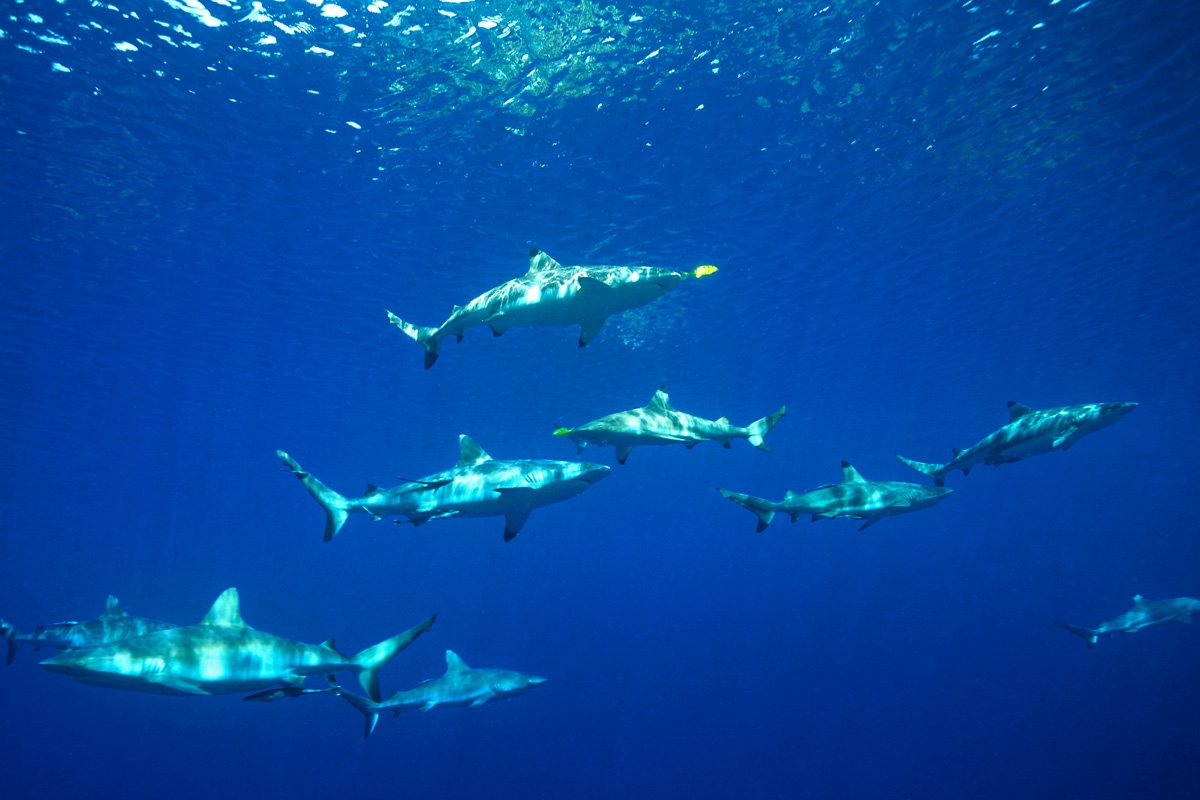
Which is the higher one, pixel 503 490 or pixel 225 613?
pixel 503 490

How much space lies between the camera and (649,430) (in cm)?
732

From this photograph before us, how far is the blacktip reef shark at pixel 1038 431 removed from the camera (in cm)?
844

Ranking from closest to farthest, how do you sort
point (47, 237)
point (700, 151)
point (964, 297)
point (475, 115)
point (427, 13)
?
1. point (427, 13)
2. point (475, 115)
3. point (700, 151)
4. point (47, 237)
5. point (964, 297)

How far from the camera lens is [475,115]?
1361cm

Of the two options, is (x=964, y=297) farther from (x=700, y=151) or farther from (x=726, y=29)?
(x=726, y=29)

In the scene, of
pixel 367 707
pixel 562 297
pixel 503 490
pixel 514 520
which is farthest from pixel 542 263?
pixel 367 707

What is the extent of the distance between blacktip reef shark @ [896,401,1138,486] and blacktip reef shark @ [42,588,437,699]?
27.5ft

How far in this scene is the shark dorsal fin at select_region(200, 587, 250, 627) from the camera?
679 cm

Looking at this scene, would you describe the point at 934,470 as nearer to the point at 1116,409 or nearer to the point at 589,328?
the point at 1116,409

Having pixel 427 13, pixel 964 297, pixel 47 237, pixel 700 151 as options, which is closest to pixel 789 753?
pixel 964 297

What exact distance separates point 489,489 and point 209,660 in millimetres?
3280

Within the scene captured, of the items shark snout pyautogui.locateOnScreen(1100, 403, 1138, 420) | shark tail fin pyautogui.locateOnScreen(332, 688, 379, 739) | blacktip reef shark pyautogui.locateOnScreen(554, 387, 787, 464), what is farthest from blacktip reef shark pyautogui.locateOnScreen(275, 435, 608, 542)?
shark snout pyautogui.locateOnScreen(1100, 403, 1138, 420)

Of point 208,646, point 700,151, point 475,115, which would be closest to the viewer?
point 208,646

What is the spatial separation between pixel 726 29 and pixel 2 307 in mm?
26351
